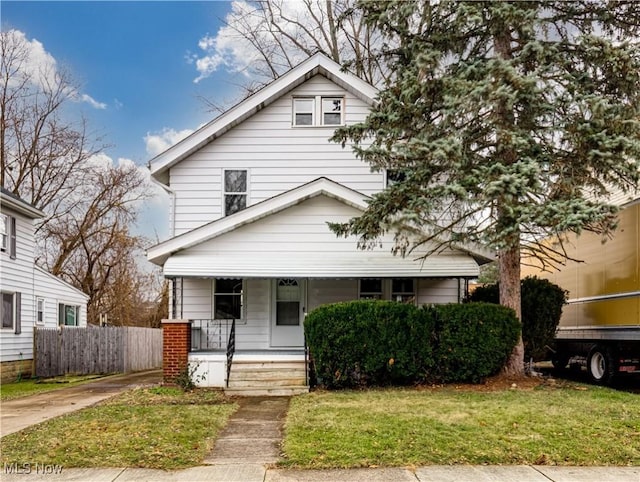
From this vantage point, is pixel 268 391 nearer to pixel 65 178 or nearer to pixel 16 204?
pixel 16 204

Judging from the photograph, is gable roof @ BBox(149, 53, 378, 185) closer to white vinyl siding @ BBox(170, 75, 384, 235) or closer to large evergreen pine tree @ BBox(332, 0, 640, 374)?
white vinyl siding @ BBox(170, 75, 384, 235)

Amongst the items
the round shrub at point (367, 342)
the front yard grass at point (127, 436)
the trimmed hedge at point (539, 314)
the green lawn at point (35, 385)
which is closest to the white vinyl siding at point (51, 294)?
the green lawn at point (35, 385)

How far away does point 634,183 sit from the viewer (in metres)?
10.6

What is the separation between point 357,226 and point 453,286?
4.38 meters

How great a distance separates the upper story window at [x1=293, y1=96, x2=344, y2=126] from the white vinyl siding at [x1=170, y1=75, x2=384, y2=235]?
0.22 meters

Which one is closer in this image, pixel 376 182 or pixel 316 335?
pixel 316 335

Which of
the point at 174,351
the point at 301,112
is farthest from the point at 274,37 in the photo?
the point at 174,351

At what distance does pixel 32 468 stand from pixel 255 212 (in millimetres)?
7712

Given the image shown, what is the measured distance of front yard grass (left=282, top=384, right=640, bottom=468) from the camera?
6168 mm

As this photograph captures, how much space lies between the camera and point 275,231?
1320 centimetres

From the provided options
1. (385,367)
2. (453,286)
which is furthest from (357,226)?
(453,286)

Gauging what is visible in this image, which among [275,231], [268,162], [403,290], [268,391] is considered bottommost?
[268,391]

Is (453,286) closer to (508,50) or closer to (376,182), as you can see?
(376,182)

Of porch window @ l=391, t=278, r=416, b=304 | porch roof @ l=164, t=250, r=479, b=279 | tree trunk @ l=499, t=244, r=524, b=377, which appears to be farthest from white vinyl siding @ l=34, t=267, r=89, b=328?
tree trunk @ l=499, t=244, r=524, b=377
